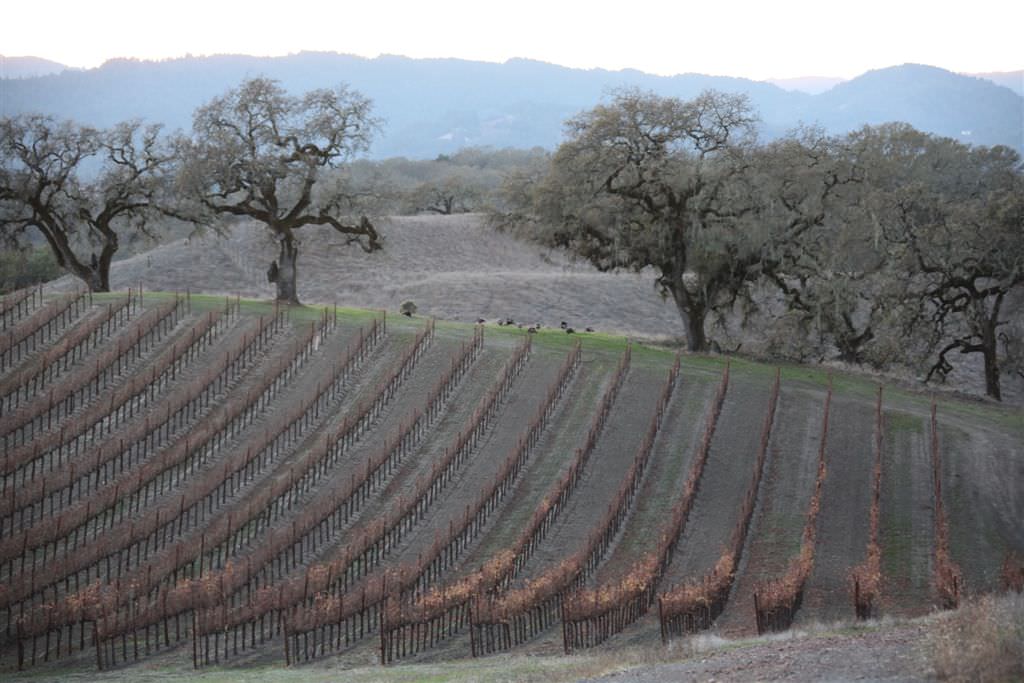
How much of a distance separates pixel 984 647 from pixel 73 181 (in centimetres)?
3946

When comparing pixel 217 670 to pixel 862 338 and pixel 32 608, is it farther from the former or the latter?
pixel 862 338

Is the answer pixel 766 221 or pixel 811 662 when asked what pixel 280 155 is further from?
pixel 811 662

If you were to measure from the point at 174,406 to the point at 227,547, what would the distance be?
325 inches

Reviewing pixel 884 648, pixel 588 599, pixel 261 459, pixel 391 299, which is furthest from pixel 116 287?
pixel 884 648

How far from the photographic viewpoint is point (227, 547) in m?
22.8

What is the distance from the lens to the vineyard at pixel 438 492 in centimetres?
1897

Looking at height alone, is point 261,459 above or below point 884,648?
below

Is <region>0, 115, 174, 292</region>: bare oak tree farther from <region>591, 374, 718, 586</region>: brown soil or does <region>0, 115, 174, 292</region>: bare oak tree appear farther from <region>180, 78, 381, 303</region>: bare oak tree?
<region>591, 374, 718, 586</region>: brown soil

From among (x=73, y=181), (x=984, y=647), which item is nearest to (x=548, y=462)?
(x=984, y=647)

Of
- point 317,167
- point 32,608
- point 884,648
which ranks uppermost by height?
point 317,167

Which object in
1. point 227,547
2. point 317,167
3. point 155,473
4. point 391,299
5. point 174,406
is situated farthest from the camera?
point 391,299

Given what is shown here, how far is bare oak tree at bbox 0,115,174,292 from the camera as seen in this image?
133 feet

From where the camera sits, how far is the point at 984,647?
432 inches

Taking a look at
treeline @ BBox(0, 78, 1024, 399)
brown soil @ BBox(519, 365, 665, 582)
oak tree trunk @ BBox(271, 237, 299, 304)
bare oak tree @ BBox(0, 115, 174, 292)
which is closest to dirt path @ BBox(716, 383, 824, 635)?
brown soil @ BBox(519, 365, 665, 582)
